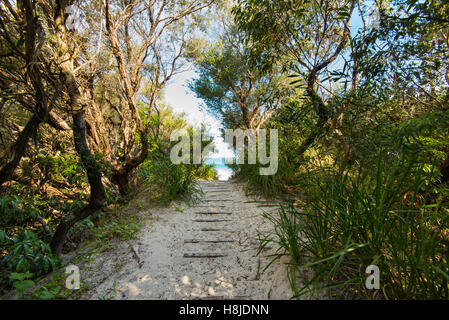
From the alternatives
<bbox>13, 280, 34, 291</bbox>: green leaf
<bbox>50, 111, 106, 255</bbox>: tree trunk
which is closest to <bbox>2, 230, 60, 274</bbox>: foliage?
<bbox>50, 111, 106, 255</bbox>: tree trunk

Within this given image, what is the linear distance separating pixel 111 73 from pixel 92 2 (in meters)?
1.62

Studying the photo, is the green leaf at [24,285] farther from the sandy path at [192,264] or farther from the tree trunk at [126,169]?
the tree trunk at [126,169]

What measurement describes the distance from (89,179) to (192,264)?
1.76m

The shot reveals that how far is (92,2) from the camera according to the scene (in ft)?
11.8

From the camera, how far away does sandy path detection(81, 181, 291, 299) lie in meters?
1.67

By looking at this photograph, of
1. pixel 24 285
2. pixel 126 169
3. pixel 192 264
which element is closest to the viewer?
pixel 24 285

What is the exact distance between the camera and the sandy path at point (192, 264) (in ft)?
5.47

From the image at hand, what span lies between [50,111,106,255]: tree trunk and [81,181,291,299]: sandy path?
0.53 meters

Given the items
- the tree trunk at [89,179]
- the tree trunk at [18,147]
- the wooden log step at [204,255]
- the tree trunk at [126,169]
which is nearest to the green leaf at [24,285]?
the tree trunk at [89,179]

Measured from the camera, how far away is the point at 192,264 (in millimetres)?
2082

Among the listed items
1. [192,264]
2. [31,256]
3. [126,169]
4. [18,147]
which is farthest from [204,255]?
[126,169]

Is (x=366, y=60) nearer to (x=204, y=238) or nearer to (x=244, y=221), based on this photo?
(x=244, y=221)

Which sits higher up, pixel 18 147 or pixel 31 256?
pixel 18 147

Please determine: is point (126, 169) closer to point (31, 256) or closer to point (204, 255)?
point (31, 256)
